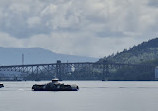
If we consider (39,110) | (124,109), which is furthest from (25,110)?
(124,109)

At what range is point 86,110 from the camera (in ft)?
384

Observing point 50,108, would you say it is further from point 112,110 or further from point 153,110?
point 153,110

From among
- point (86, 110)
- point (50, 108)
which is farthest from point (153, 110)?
point (50, 108)

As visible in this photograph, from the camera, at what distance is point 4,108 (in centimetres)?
12319

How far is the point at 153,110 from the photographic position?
116 meters

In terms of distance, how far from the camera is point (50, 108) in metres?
123

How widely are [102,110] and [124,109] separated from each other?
4.63 metres

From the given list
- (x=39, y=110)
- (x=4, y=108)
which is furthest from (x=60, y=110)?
(x=4, y=108)

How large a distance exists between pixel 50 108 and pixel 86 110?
9.76 m

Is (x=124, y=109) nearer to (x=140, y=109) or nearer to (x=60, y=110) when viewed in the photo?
(x=140, y=109)

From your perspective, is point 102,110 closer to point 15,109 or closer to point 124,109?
point 124,109

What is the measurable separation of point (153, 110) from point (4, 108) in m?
31.2

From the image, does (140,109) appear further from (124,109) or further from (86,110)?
(86,110)

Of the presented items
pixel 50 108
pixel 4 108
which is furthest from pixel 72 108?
pixel 4 108
